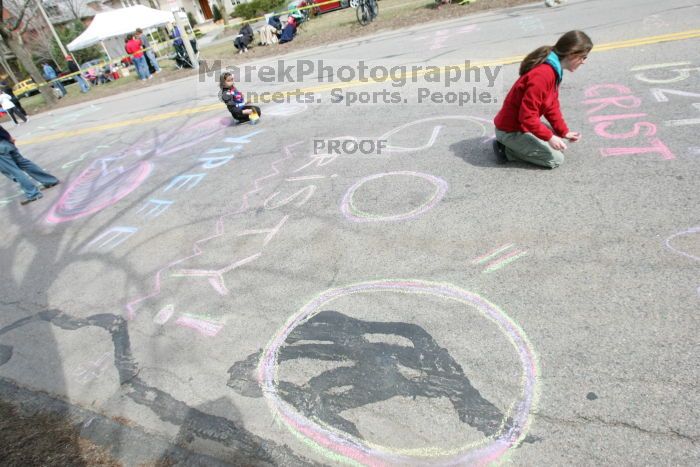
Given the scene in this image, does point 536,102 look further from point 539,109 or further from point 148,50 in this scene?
point 148,50

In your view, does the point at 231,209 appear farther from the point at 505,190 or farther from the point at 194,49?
the point at 194,49

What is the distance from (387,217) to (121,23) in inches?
796

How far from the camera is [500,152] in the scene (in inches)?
170

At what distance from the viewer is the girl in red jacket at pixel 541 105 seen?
355 cm

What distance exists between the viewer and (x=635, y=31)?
7.05 m

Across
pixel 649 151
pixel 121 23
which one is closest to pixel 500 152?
pixel 649 151

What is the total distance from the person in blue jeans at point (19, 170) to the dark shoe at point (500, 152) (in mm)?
7394

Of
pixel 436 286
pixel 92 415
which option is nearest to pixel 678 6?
pixel 436 286

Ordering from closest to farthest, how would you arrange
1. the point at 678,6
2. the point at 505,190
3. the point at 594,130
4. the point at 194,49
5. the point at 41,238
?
the point at 505,190 → the point at 594,130 → the point at 41,238 → the point at 678,6 → the point at 194,49

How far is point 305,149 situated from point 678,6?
793 centimetres

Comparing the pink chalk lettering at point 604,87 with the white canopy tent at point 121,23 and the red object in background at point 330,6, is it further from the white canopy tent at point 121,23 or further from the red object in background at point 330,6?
the red object in background at point 330,6

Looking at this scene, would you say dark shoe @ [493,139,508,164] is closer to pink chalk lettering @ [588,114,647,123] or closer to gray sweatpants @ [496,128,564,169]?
gray sweatpants @ [496,128,564,169]

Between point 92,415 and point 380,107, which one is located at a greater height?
point 380,107

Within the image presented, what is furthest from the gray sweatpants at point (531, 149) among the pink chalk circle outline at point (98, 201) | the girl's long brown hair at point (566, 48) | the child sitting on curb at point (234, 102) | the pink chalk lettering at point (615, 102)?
the pink chalk circle outline at point (98, 201)
